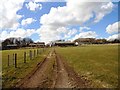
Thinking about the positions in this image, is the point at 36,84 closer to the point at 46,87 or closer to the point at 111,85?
the point at 46,87

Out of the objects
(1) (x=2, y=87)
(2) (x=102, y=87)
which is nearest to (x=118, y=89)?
(2) (x=102, y=87)

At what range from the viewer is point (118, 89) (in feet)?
39.6

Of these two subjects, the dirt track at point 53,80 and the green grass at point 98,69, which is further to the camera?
the green grass at point 98,69

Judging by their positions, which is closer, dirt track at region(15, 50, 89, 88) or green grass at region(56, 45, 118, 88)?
dirt track at region(15, 50, 89, 88)

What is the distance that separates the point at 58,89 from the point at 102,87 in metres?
2.76

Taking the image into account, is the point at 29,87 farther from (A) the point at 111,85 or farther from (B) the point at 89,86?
(A) the point at 111,85

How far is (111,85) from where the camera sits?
1317 cm

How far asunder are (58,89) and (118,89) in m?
3.40

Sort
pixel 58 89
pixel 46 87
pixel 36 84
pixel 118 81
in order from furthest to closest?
pixel 118 81 < pixel 36 84 < pixel 46 87 < pixel 58 89

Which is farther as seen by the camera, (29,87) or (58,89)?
(29,87)

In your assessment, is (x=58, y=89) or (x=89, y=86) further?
(x=89, y=86)

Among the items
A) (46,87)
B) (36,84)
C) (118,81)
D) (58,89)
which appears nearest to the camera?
(58,89)

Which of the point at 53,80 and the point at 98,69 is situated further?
the point at 98,69

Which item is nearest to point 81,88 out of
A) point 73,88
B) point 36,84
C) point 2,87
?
point 73,88
